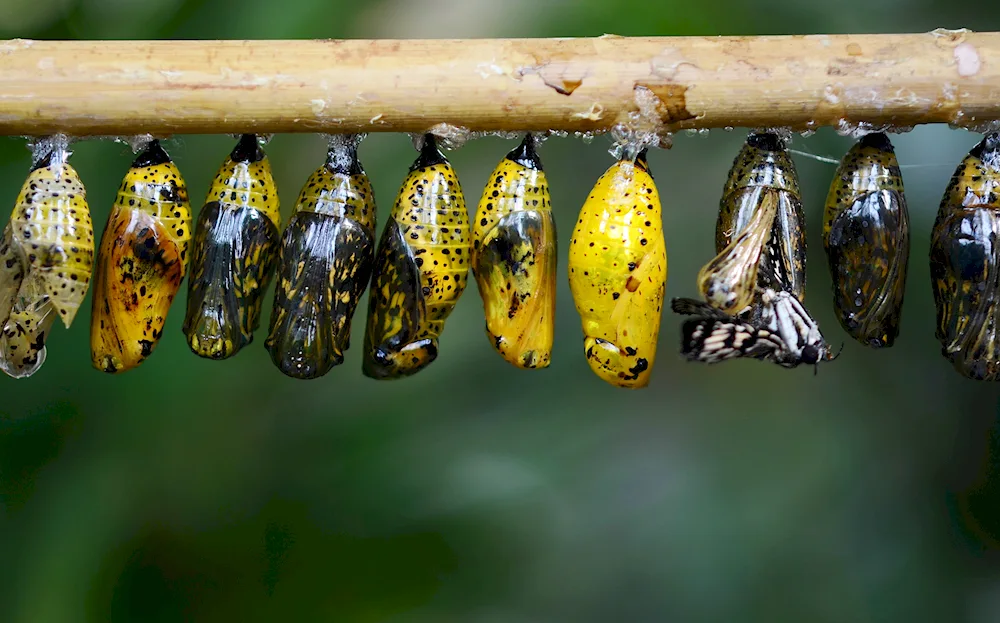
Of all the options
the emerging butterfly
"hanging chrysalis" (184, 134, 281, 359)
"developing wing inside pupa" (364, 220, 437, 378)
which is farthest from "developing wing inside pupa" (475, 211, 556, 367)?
"hanging chrysalis" (184, 134, 281, 359)

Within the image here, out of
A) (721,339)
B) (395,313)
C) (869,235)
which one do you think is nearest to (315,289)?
(395,313)

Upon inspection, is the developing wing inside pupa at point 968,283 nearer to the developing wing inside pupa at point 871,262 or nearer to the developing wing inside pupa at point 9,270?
the developing wing inside pupa at point 871,262

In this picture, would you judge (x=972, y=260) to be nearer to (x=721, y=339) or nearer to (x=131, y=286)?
(x=721, y=339)

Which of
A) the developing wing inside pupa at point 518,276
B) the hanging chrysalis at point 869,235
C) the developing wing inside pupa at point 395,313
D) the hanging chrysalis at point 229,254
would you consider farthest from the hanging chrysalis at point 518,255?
the hanging chrysalis at point 869,235

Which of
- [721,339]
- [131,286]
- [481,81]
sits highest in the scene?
[481,81]

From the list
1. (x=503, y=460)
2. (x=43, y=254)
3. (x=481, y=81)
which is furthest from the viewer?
(x=503, y=460)

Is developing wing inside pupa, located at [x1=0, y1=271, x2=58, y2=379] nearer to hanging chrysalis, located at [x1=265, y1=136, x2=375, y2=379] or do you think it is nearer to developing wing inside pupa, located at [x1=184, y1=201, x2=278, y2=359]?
developing wing inside pupa, located at [x1=184, y1=201, x2=278, y2=359]
